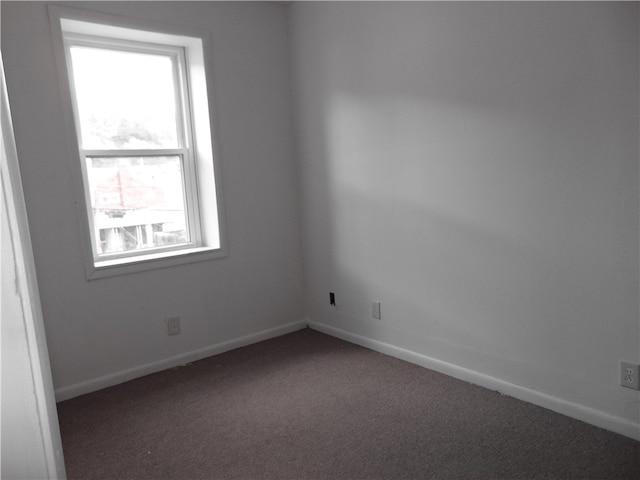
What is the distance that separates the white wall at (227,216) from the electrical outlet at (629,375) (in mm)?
2275

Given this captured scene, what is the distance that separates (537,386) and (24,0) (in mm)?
3329

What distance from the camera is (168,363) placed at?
312 cm

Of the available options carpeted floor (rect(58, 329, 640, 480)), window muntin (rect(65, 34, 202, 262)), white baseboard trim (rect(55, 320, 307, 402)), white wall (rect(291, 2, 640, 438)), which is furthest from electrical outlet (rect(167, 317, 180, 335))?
white wall (rect(291, 2, 640, 438))

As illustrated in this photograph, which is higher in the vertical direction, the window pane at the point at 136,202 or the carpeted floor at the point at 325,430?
the window pane at the point at 136,202

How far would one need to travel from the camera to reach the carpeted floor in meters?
1.94

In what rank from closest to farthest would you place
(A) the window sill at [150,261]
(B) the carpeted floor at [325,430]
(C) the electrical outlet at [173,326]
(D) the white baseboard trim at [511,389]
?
1. (B) the carpeted floor at [325,430]
2. (D) the white baseboard trim at [511,389]
3. (A) the window sill at [150,261]
4. (C) the electrical outlet at [173,326]

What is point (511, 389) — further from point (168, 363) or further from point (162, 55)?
point (162, 55)

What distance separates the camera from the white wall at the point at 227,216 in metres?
2.56

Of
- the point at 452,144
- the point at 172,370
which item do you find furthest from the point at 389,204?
the point at 172,370

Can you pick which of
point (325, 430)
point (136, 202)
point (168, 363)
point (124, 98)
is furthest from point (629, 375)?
point (124, 98)

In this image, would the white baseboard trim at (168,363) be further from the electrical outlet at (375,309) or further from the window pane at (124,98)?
the window pane at (124,98)

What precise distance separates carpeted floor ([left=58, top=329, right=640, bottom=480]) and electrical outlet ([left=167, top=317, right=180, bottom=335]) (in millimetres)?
283

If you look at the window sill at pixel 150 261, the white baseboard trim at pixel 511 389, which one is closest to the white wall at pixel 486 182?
the white baseboard trim at pixel 511 389

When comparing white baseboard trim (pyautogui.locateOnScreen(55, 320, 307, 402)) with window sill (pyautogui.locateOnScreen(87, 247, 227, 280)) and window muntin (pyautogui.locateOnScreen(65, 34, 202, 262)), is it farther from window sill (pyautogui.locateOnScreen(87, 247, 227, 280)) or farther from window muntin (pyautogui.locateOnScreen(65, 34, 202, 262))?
window muntin (pyautogui.locateOnScreen(65, 34, 202, 262))
